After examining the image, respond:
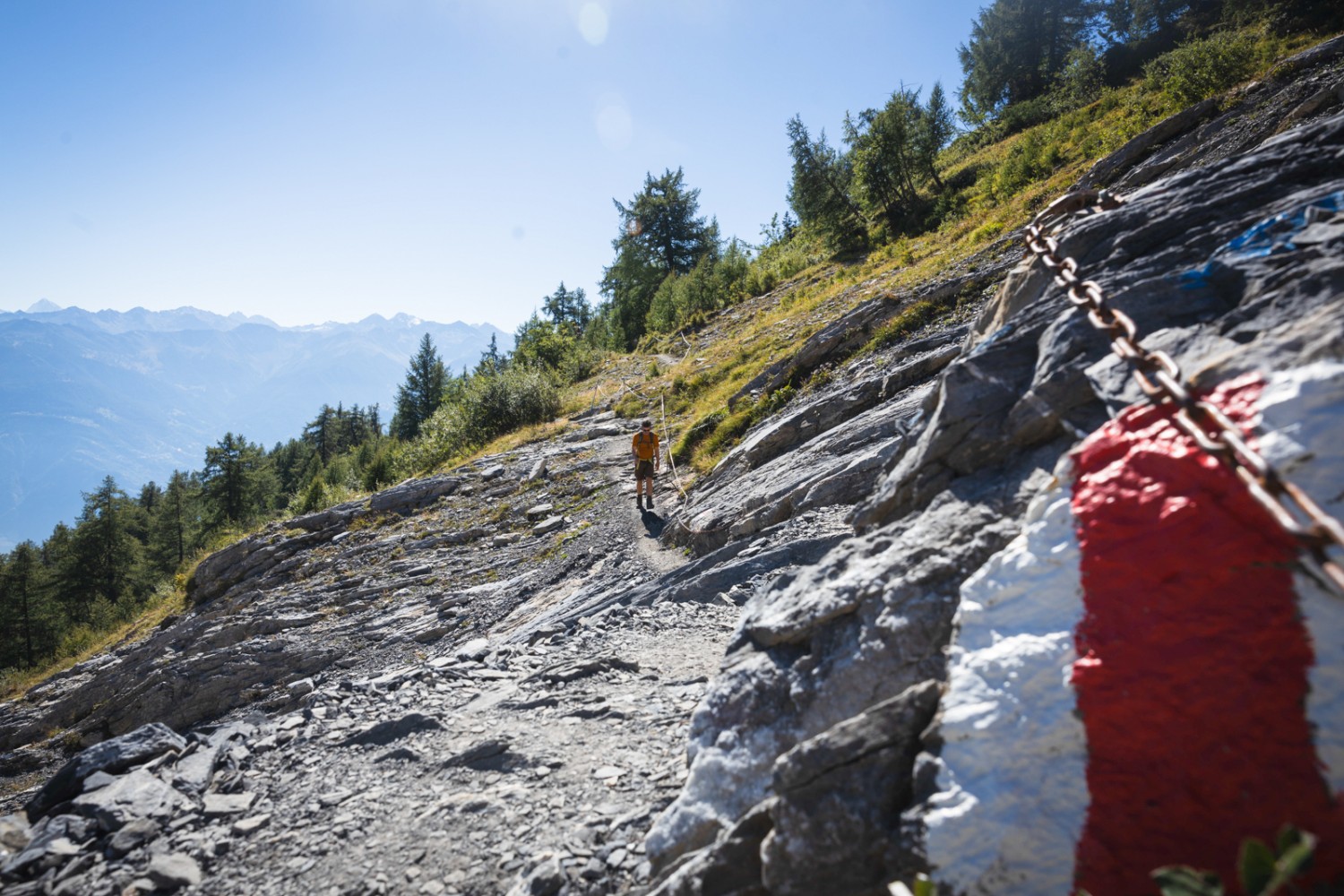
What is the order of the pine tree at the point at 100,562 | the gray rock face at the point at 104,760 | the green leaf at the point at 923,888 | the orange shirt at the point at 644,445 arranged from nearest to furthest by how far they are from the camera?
the green leaf at the point at 923,888 < the gray rock face at the point at 104,760 < the orange shirt at the point at 644,445 < the pine tree at the point at 100,562

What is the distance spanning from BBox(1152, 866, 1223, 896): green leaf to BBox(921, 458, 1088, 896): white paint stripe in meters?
0.54

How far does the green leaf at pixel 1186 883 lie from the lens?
1.64 metres

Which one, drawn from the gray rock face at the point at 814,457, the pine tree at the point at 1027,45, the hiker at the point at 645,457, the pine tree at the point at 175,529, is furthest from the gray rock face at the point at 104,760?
the pine tree at the point at 1027,45

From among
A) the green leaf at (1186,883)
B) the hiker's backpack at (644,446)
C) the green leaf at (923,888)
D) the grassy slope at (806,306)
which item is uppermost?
the grassy slope at (806,306)

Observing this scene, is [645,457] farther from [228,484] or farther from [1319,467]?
[228,484]

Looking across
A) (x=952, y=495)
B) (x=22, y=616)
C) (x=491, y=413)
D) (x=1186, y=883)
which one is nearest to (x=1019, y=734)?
(x=1186, y=883)

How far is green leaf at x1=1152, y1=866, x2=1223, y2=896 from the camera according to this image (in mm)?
1644

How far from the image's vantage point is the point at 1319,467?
6.62 feet

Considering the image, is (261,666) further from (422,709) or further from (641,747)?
(641,747)

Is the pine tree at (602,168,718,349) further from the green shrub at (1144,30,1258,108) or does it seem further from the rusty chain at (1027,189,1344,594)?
the rusty chain at (1027,189,1344,594)

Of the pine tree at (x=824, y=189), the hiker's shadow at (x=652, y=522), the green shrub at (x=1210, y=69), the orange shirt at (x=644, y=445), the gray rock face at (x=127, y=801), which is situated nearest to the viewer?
the gray rock face at (x=127, y=801)

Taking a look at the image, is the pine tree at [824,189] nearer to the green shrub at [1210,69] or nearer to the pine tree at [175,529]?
the green shrub at [1210,69]

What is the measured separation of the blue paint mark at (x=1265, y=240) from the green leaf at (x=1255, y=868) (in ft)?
9.43

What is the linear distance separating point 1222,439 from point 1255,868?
1343 millimetres
